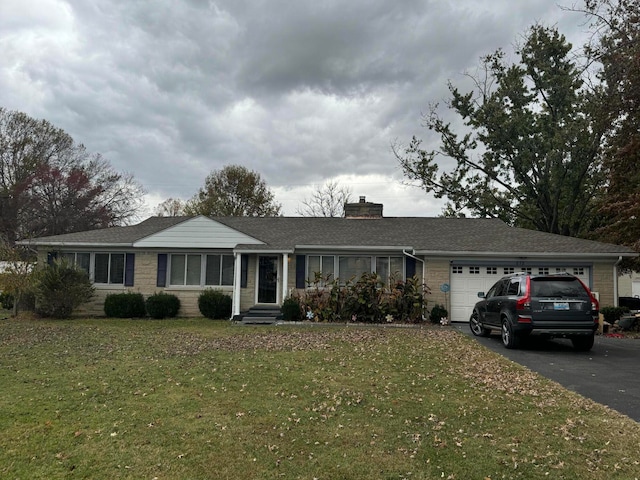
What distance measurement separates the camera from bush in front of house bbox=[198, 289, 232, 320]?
15953 millimetres

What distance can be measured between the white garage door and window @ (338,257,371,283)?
123 inches

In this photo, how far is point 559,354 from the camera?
31.8 ft

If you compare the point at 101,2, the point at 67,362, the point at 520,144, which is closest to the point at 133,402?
the point at 67,362

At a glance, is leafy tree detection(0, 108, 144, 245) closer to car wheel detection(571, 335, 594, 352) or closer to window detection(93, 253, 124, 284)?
window detection(93, 253, 124, 284)

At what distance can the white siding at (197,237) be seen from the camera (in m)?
16.5

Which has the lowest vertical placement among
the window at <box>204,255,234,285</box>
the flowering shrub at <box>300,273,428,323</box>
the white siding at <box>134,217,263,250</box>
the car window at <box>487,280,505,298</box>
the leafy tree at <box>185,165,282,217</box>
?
the flowering shrub at <box>300,273,428,323</box>

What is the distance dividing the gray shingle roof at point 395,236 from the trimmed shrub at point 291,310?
6.53 ft

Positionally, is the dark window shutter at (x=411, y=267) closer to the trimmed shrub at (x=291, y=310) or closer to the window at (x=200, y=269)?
the trimmed shrub at (x=291, y=310)

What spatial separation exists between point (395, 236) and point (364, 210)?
4448 mm

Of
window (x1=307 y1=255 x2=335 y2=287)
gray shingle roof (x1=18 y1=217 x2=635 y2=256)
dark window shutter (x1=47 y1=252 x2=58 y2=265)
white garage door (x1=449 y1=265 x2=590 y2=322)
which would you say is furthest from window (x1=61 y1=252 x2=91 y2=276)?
white garage door (x1=449 y1=265 x2=590 y2=322)

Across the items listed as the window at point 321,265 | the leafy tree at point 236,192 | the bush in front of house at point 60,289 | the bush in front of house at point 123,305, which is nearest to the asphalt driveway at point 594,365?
the window at point 321,265

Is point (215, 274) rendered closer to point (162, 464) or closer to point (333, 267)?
point (333, 267)

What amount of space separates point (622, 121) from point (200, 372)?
573 inches

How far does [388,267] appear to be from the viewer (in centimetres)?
1684
